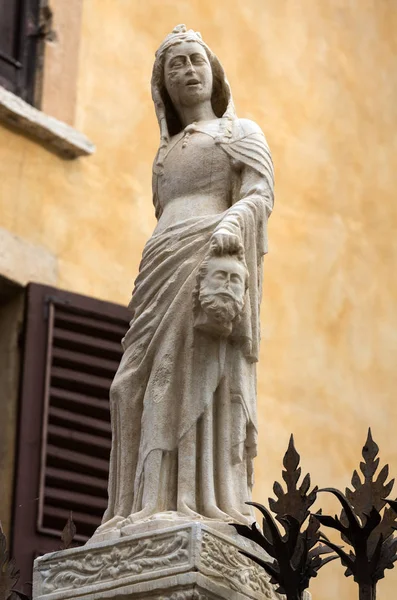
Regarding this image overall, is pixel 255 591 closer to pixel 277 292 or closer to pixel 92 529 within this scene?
pixel 92 529

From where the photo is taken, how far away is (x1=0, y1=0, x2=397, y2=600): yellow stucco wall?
37.1ft

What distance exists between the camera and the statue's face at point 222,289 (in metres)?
6.69

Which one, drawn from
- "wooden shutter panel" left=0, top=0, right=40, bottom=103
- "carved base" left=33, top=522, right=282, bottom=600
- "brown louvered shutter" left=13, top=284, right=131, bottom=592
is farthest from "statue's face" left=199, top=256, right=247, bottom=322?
"wooden shutter panel" left=0, top=0, right=40, bottom=103

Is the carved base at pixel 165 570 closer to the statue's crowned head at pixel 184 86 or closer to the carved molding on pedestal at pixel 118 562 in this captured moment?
the carved molding on pedestal at pixel 118 562

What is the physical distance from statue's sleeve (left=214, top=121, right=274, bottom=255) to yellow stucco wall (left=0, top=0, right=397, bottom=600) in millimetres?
3917

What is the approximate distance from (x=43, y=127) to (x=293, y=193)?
5.88 ft

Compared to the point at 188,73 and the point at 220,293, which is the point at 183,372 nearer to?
the point at 220,293

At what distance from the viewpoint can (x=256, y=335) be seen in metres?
6.88

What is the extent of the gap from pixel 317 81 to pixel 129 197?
6.05 feet

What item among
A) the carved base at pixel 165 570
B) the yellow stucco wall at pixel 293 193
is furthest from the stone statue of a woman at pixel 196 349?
the yellow stucco wall at pixel 293 193

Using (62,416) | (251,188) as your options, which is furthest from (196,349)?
(62,416)

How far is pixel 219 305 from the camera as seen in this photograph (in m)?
6.68

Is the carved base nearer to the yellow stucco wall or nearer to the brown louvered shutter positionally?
the brown louvered shutter

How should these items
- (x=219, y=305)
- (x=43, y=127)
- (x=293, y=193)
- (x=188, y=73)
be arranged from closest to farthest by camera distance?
(x=219, y=305) < (x=188, y=73) < (x=43, y=127) < (x=293, y=193)
